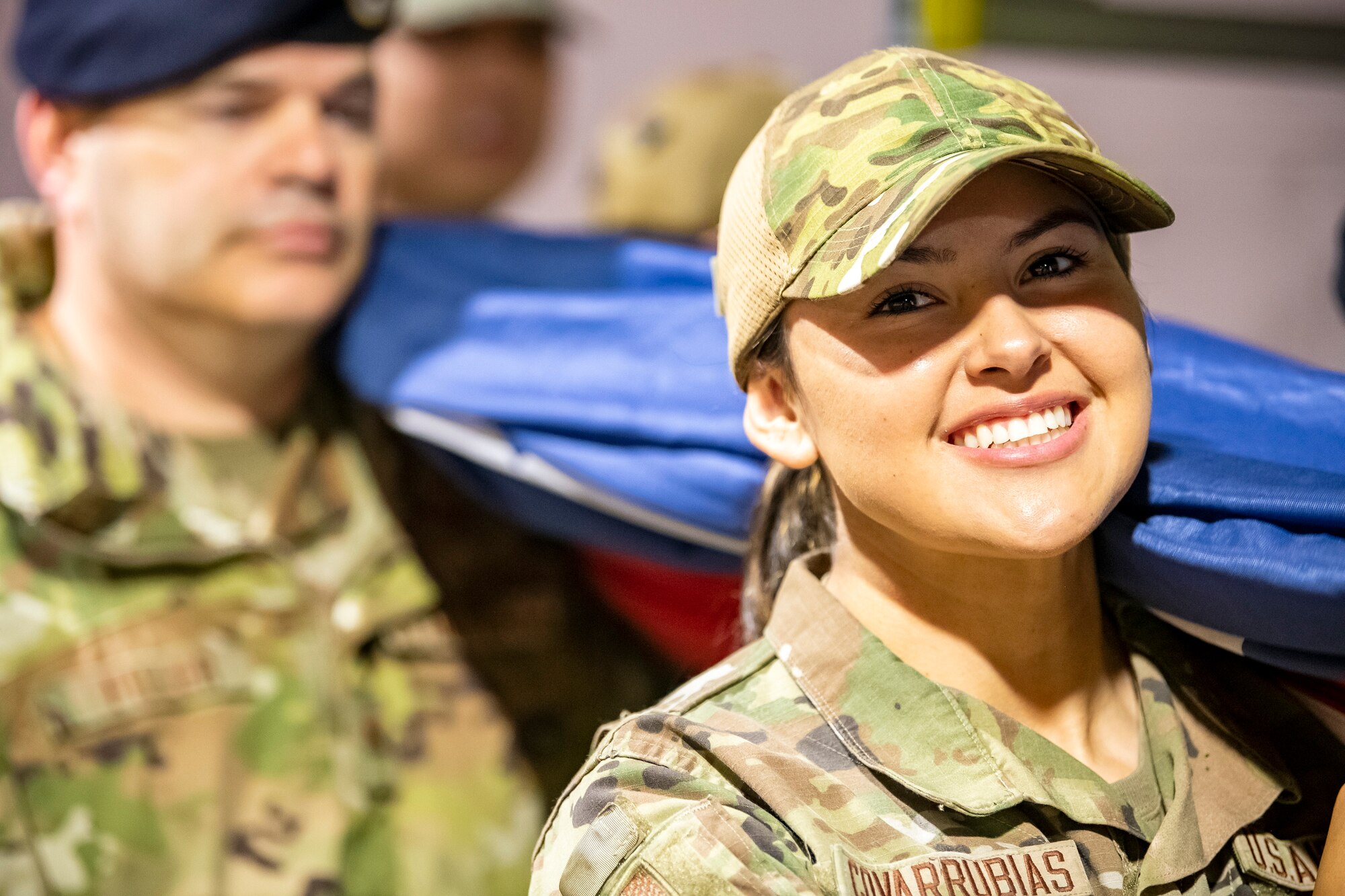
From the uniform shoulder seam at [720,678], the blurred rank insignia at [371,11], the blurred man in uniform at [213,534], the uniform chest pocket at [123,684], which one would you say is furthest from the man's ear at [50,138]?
the uniform shoulder seam at [720,678]

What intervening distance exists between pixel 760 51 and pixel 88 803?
5.12ft

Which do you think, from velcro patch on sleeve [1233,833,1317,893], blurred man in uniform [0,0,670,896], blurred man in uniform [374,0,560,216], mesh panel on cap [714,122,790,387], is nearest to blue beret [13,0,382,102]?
blurred man in uniform [0,0,670,896]

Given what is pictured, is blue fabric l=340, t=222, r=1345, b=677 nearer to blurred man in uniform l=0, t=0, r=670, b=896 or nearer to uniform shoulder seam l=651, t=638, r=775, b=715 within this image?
blurred man in uniform l=0, t=0, r=670, b=896

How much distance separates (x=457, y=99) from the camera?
1.95 metres

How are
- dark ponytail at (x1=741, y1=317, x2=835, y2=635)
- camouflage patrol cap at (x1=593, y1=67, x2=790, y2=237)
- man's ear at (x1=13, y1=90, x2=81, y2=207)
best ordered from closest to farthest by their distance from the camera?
dark ponytail at (x1=741, y1=317, x2=835, y2=635) → man's ear at (x1=13, y1=90, x2=81, y2=207) → camouflage patrol cap at (x1=593, y1=67, x2=790, y2=237)

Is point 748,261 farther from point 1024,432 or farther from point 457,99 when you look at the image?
point 457,99

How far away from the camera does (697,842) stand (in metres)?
0.71

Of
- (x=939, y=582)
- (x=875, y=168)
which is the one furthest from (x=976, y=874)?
(x=875, y=168)

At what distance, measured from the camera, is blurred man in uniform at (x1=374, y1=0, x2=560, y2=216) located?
1918 millimetres

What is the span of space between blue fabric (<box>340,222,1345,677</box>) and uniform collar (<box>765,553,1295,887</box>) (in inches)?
3.0

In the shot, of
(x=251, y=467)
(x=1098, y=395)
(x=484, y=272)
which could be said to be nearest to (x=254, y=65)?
(x=484, y=272)

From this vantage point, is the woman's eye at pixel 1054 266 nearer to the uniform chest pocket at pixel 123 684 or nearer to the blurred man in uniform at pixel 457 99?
the uniform chest pocket at pixel 123 684

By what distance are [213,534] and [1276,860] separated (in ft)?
3.42

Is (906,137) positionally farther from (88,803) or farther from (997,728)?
(88,803)
